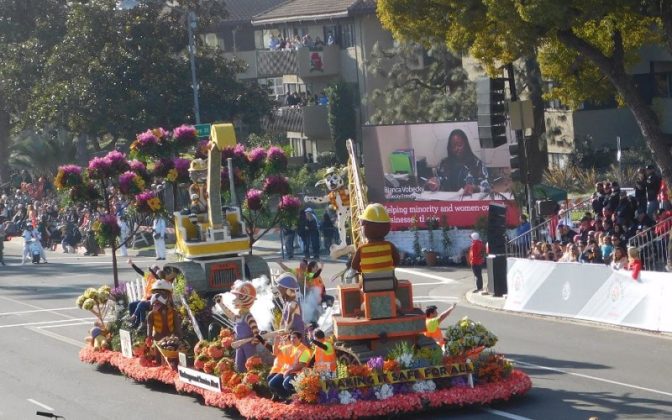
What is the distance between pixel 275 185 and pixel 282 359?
25.0 feet

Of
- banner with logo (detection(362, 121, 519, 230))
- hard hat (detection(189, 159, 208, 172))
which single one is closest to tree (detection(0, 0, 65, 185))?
banner with logo (detection(362, 121, 519, 230))

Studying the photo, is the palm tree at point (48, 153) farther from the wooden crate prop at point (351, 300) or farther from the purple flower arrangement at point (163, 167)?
the wooden crate prop at point (351, 300)

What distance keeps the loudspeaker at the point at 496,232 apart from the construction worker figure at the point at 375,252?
37.3 feet

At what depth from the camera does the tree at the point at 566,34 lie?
930 inches

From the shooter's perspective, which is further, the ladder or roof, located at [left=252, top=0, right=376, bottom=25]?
roof, located at [left=252, top=0, right=376, bottom=25]

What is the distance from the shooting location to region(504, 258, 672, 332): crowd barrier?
2247 centimetres

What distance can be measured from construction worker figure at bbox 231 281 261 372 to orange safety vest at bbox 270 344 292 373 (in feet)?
3.01

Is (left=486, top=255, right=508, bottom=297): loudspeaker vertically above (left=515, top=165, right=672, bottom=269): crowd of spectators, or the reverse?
(left=515, top=165, right=672, bottom=269): crowd of spectators

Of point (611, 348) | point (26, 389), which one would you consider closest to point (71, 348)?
point (26, 389)

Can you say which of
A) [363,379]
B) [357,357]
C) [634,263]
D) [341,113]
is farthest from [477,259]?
[341,113]

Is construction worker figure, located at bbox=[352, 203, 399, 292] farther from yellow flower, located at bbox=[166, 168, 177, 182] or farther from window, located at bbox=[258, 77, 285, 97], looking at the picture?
window, located at bbox=[258, 77, 285, 97]

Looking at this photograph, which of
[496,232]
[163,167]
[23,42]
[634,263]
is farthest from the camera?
[23,42]

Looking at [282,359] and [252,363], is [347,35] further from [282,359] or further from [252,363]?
[282,359]

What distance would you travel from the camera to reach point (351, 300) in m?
17.4
